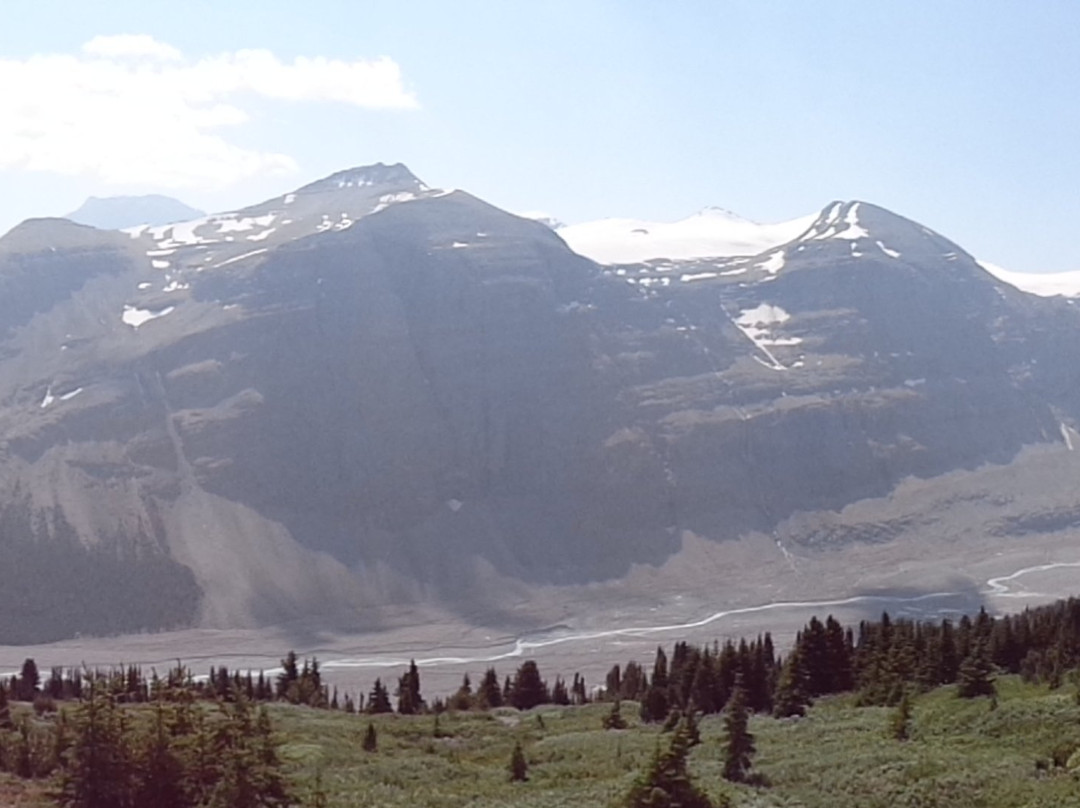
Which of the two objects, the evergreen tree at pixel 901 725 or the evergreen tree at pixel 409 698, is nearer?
the evergreen tree at pixel 901 725

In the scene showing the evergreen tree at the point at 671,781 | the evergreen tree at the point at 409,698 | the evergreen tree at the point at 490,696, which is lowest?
the evergreen tree at the point at 490,696

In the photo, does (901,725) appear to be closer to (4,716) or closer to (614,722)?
(614,722)

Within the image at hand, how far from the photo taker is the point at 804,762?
38.8 metres

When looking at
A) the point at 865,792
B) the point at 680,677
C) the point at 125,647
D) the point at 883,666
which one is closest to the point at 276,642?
the point at 125,647

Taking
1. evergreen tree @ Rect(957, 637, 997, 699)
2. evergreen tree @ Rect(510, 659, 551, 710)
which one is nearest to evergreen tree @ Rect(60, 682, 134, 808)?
evergreen tree @ Rect(957, 637, 997, 699)

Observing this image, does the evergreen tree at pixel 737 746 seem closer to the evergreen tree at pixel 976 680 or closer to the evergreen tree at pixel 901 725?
the evergreen tree at pixel 901 725

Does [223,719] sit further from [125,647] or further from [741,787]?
[125,647]

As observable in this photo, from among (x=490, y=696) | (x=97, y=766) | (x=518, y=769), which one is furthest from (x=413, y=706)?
(x=97, y=766)

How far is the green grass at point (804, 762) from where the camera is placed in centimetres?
3247

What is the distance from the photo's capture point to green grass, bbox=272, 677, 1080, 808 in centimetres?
3247

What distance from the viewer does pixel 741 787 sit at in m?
35.0

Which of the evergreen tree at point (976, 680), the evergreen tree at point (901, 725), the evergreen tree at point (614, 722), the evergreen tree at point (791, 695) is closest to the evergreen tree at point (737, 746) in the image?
the evergreen tree at point (901, 725)

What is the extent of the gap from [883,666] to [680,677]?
2210 centimetres

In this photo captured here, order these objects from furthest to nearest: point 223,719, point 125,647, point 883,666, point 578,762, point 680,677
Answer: point 125,647
point 680,677
point 883,666
point 578,762
point 223,719
